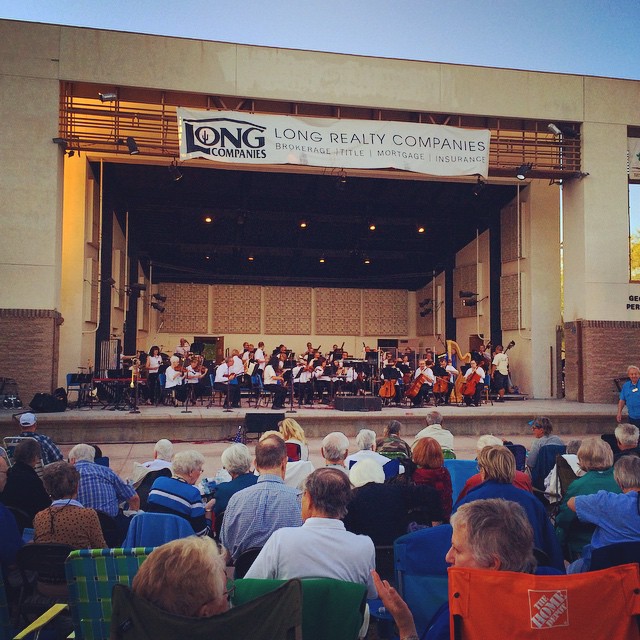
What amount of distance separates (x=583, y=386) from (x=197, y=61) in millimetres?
12042

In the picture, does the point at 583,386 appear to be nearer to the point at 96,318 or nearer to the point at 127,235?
the point at 96,318

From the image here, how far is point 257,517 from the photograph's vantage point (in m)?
3.36

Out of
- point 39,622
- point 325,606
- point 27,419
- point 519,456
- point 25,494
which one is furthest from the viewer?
point 27,419

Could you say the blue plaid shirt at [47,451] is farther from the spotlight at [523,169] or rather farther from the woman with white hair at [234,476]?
the spotlight at [523,169]

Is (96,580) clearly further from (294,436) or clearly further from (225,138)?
(225,138)

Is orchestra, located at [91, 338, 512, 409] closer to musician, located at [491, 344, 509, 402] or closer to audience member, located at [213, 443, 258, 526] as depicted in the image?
musician, located at [491, 344, 509, 402]

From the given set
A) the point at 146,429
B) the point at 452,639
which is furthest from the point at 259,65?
the point at 452,639

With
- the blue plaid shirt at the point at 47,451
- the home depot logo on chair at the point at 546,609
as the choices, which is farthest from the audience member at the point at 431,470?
the blue plaid shirt at the point at 47,451

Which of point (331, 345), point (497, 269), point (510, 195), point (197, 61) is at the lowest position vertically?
point (331, 345)

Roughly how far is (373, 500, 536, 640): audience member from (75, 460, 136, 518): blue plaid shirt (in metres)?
2.85

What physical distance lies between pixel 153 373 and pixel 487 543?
14.1 meters

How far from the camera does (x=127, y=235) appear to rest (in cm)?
2027

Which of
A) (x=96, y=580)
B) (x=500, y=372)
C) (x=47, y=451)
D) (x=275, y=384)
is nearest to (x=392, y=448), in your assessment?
(x=47, y=451)

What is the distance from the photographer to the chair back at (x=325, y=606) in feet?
6.77
